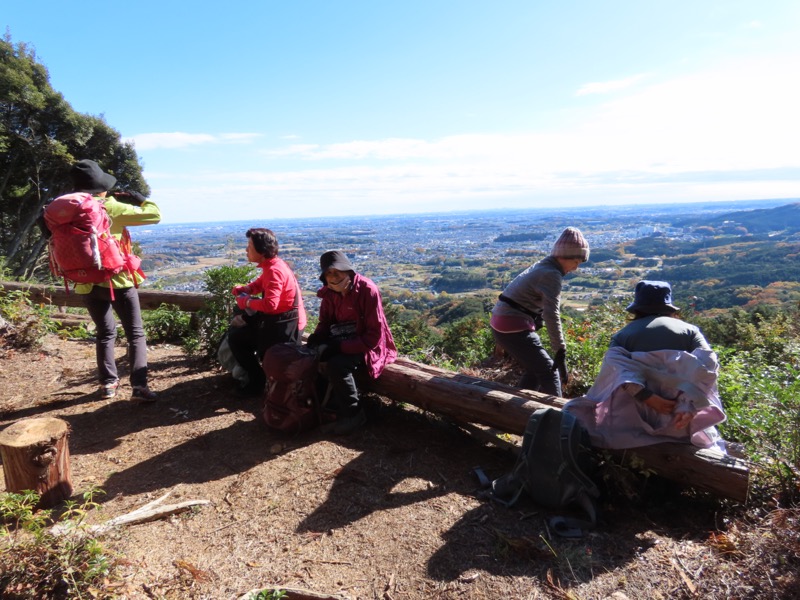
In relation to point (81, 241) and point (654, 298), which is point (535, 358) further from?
point (81, 241)

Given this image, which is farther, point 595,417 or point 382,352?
point 382,352

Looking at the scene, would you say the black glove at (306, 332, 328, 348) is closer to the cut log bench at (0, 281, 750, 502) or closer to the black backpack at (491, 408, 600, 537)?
the cut log bench at (0, 281, 750, 502)

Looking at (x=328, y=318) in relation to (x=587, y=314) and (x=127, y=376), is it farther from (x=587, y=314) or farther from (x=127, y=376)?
(x=587, y=314)

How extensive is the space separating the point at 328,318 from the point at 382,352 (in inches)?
23.2

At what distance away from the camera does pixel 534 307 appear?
13.0 ft

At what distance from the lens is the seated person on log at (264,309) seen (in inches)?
160

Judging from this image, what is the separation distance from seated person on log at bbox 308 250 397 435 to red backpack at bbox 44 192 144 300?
1.80 m

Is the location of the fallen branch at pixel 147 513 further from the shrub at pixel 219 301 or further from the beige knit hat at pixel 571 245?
the beige knit hat at pixel 571 245

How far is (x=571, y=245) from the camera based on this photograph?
3.75 meters

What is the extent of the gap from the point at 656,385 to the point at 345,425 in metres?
2.36

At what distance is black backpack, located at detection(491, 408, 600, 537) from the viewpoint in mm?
2845

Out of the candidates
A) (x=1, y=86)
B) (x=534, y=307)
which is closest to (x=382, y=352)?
(x=534, y=307)

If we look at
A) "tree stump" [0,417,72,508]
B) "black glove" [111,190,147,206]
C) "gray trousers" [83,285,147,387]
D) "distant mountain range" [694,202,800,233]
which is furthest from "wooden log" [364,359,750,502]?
"distant mountain range" [694,202,800,233]

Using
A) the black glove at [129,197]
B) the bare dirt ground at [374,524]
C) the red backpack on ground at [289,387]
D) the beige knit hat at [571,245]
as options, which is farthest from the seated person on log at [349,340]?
the black glove at [129,197]
